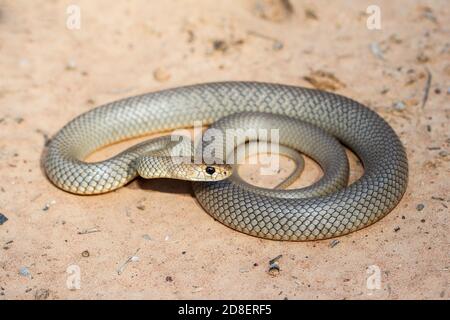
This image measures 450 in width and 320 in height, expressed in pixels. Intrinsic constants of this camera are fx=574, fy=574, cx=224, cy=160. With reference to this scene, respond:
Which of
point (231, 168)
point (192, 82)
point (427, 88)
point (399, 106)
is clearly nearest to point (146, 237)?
point (231, 168)

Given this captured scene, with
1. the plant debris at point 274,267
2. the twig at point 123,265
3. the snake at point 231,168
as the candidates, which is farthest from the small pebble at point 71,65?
the plant debris at point 274,267

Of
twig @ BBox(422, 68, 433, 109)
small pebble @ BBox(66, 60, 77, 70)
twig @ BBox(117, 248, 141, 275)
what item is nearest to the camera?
twig @ BBox(117, 248, 141, 275)

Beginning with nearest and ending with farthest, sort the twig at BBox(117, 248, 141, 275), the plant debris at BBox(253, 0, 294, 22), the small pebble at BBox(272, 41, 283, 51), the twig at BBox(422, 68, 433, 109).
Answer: the twig at BBox(117, 248, 141, 275) < the twig at BBox(422, 68, 433, 109) < the small pebble at BBox(272, 41, 283, 51) < the plant debris at BBox(253, 0, 294, 22)

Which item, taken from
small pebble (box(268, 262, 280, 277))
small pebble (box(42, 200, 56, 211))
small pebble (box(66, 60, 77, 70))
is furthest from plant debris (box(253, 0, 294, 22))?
small pebble (box(268, 262, 280, 277))

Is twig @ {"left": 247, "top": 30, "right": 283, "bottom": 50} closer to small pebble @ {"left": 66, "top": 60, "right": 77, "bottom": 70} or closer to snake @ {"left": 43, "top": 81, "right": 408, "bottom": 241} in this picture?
snake @ {"left": 43, "top": 81, "right": 408, "bottom": 241}

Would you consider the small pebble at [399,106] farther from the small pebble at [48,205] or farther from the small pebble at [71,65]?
the small pebble at [71,65]

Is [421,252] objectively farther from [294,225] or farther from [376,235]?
[294,225]

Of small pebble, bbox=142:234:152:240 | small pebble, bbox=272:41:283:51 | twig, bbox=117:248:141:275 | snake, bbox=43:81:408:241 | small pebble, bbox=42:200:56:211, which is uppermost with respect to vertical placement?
small pebble, bbox=272:41:283:51

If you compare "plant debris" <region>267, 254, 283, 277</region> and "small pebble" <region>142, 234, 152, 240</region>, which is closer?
"plant debris" <region>267, 254, 283, 277</region>
